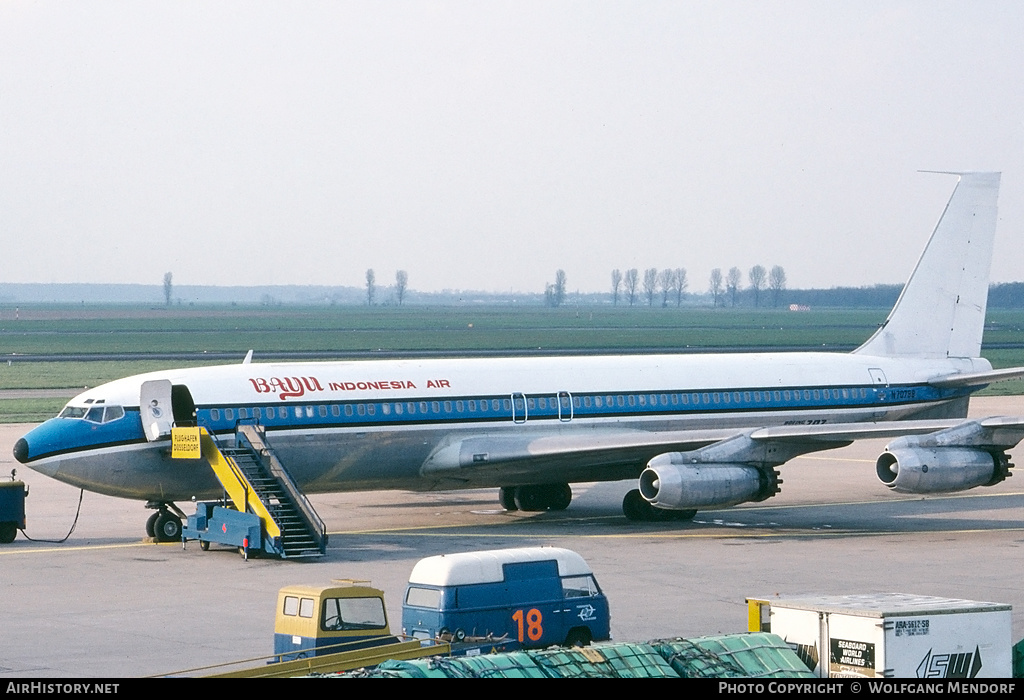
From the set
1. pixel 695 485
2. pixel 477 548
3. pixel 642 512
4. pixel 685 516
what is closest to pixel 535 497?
pixel 642 512

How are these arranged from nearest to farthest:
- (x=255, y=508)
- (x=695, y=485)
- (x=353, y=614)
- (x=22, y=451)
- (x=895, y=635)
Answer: (x=895, y=635)
(x=353, y=614)
(x=255, y=508)
(x=22, y=451)
(x=695, y=485)

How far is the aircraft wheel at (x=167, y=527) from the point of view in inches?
1378

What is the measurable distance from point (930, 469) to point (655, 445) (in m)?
6.93

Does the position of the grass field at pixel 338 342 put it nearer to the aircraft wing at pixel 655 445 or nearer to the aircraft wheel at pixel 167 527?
the aircraft wheel at pixel 167 527

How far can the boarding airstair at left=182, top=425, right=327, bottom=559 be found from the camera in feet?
106

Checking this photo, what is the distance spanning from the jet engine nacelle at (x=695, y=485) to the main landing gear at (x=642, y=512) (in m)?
2.78

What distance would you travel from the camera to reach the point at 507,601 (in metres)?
22.0

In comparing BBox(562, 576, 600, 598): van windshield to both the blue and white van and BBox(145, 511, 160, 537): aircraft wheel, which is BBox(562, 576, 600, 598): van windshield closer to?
the blue and white van

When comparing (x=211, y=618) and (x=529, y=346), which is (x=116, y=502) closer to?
(x=211, y=618)

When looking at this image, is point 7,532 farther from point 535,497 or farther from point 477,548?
point 535,497

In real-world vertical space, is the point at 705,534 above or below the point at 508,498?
below

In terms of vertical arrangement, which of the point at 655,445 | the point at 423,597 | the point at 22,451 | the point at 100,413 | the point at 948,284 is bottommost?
the point at 423,597

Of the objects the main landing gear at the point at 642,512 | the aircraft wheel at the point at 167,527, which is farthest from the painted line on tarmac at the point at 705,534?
the aircraft wheel at the point at 167,527
